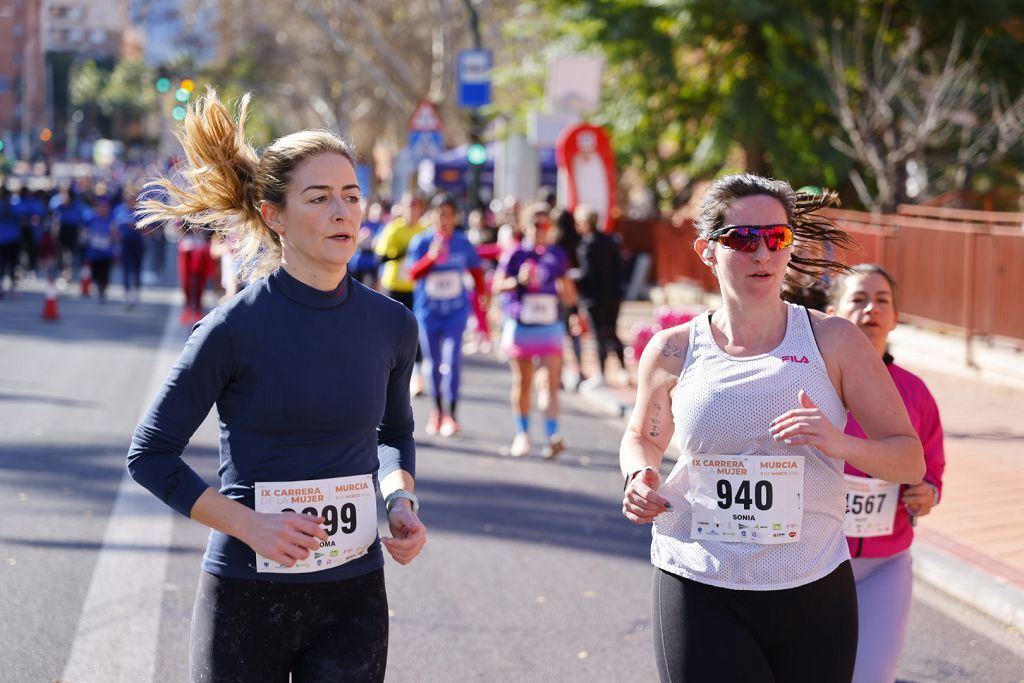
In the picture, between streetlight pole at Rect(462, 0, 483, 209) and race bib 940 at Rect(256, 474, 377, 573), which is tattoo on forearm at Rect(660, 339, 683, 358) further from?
streetlight pole at Rect(462, 0, 483, 209)

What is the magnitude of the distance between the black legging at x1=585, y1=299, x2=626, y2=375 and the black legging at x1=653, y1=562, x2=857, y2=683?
36.1 ft

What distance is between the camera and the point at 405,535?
3.16 m

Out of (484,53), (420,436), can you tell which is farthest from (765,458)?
(484,53)

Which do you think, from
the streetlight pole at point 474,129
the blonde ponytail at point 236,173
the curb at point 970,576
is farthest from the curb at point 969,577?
the streetlight pole at point 474,129

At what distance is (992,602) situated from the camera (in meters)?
6.30

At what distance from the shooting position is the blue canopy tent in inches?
1219

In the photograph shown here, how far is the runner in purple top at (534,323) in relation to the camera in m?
10.4

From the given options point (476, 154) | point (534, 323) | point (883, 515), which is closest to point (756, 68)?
point (476, 154)

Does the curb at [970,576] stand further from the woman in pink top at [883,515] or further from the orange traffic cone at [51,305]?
the orange traffic cone at [51,305]

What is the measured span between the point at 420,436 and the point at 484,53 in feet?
42.4

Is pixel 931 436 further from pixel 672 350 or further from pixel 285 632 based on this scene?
pixel 285 632

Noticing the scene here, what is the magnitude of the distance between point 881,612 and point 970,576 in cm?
254

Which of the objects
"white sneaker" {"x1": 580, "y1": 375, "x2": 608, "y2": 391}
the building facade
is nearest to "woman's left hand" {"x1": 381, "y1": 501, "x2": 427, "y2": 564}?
"white sneaker" {"x1": 580, "y1": 375, "x2": 608, "y2": 391}

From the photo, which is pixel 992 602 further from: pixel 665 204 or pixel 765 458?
pixel 665 204
